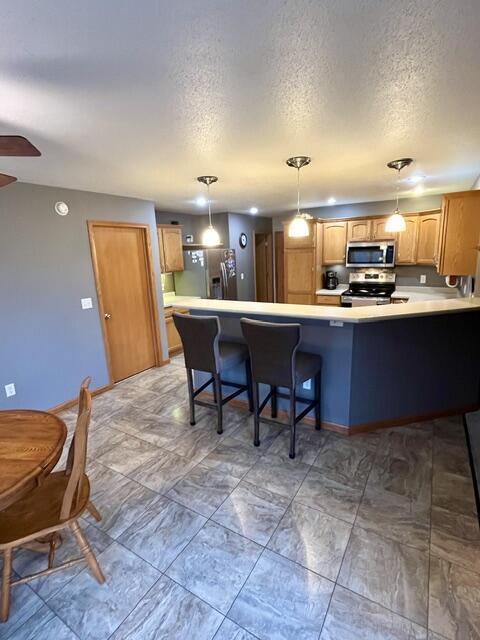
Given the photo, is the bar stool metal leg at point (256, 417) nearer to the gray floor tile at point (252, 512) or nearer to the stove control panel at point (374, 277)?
the gray floor tile at point (252, 512)

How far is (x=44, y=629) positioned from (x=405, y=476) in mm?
2223

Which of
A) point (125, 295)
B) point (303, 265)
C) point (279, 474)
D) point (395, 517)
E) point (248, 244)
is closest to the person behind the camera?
point (395, 517)

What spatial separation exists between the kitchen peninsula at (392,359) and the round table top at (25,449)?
→ 5.72ft

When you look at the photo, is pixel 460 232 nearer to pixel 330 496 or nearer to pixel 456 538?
pixel 456 538

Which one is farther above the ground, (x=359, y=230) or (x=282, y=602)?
(x=359, y=230)

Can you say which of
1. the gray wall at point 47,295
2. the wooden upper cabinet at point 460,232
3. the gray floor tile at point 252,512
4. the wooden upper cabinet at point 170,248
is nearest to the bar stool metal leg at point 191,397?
the gray floor tile at point 252,512

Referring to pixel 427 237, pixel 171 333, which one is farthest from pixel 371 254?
pixel 171 333

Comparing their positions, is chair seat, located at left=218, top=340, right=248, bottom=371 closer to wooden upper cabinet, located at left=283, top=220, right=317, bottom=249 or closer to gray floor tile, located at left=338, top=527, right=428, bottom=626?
gray floor tile, located at left=338, top=527, right=428, bottom=626

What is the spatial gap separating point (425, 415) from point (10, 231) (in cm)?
424

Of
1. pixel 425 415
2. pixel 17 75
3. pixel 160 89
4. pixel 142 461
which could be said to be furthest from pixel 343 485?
pixel 17 75

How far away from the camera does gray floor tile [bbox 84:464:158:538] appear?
6.31 feet

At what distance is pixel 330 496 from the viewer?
205cm

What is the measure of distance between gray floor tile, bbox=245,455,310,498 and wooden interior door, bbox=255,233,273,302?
525cm

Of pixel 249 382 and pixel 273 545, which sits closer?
pixel 273 545
